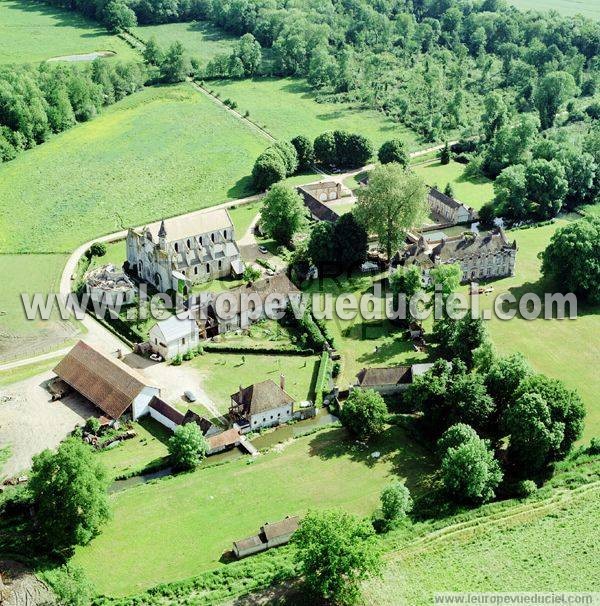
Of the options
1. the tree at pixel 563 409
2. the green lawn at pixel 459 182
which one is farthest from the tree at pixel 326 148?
the tree at pixel 563 409

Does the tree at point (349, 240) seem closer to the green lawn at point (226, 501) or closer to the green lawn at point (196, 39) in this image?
the green lawn at point (226, 501)

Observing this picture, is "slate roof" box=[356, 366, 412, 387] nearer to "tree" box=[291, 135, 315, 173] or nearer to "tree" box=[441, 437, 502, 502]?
"tree" box=[441, 437, 502, 502]

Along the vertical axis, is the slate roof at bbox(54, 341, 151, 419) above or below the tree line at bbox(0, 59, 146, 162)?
below

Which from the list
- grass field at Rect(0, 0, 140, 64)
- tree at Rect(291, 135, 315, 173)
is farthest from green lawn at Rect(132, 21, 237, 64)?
tree at Rect(291, 135, 315, 173)

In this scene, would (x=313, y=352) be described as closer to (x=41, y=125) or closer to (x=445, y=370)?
(x=445, y=370)

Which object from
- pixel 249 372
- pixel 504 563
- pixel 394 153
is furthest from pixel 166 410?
pixel 394 153

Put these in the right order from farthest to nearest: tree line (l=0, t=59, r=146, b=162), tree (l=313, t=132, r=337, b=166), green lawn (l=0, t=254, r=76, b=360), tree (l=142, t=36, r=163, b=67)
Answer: tree (l=142, t=36, r=163, b=67), tree line (l=0, t=59, r=146, b=162), tree (l=313, t=132, r=337, b=166), green lawn (l=0, t=254, r=76, b=360)

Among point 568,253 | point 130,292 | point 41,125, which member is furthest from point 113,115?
point 568,253
